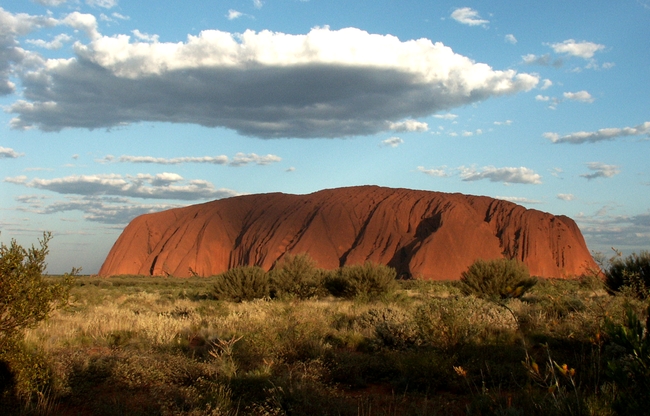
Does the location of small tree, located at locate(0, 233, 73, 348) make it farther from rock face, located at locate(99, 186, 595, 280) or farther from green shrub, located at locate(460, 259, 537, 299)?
rock face, located at locate(99, 186, 595, 280)

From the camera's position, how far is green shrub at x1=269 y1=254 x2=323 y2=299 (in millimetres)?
19828

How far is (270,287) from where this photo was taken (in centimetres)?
2092

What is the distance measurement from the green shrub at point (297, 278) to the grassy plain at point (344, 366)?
8.61 meters

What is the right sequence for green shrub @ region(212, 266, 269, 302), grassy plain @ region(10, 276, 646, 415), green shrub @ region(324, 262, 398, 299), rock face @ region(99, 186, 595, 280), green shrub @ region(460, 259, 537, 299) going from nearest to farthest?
grassy plain @ region(10, 276, 646, 415) → green shrub @ region(460, 259, 537, 299) → green shrub @ region(324, 262, 398, 299) → green shrub @ region(212, 266, 269, 302) → rock face @ region(99, 186, 595, 280)

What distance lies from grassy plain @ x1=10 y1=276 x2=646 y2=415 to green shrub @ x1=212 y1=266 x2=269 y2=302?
856 cm

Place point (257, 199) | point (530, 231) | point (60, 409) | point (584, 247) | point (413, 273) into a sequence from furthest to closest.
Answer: point (257, 199) → point (584, 247) → point (530, 231) → point (413, 273) → point (60, 409)

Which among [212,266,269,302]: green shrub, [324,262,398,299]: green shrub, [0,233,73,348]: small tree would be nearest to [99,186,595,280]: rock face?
[324,262,398,299]: green shrub

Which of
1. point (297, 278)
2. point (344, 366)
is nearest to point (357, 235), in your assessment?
Result: point (297, 278)

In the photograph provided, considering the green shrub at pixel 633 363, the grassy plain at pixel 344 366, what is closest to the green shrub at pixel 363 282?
the grassy plain at pixel 344 366

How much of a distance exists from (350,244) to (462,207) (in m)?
13.2

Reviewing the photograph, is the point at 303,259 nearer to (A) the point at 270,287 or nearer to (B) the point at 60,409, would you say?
(A) the point at 270,287

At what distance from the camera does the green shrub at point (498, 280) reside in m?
18.4

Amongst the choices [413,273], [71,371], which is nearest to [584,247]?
[413,273]

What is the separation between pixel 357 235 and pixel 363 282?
1398 inches
